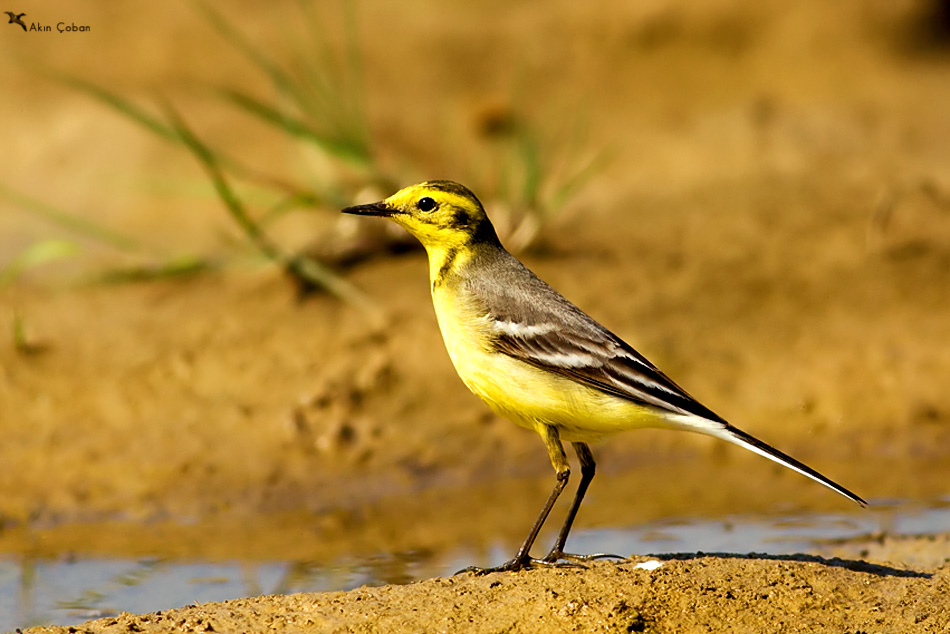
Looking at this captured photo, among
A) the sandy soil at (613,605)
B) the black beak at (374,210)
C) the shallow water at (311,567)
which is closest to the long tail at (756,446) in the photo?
the sandy soil at (613,605)

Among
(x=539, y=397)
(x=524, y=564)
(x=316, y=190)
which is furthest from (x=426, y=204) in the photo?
(x=316, y=190)

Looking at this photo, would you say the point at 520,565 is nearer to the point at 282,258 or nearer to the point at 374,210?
the point at 374,210

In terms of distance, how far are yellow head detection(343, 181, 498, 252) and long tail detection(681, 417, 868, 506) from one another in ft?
5.48

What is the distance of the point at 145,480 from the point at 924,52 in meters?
11.8

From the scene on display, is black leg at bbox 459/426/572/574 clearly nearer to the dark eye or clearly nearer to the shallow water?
the shallow water

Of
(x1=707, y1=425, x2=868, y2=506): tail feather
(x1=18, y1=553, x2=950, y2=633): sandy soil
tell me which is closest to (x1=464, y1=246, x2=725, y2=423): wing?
(x1=707, y1=425, x2=868, y2=506): tail feather

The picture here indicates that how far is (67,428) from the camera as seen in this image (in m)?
8.88

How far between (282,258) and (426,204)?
3036 mm

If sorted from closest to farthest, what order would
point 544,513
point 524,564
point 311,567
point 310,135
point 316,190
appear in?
point 524,564, point 544,513, point 311,567, point 310,135, point 316,190

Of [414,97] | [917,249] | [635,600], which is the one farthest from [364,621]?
[414,97]

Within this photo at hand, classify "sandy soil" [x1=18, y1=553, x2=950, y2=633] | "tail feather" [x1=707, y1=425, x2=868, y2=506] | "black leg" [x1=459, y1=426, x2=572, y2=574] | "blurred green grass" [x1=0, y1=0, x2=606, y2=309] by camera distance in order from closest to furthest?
"sandy soil" [x1=18, y1=553, x2=950, y2=633] < "tail feather" [x1=707, y1=425, x2=868, y2=506] < "black leg" [x1=459, y1=426, x2=572, y2=574] < "blurred green grass" [x1=0, y1=0, x2=606, y2=309]

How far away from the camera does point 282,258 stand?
9.79 meters

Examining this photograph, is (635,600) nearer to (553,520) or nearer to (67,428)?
(553,520)

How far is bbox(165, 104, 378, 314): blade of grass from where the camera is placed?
31.1ft
